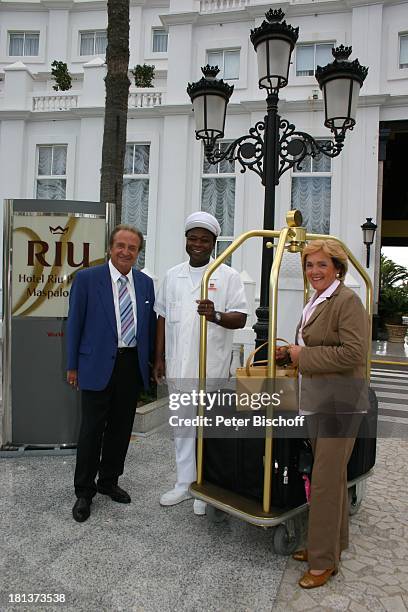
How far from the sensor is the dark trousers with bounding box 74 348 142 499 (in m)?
3.23

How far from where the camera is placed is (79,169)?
15.8 m

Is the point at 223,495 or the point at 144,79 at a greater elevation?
the point at 144,79

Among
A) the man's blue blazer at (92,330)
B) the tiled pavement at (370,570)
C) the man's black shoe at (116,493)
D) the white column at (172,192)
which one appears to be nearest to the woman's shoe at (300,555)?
the tiled pavement at (370,570)

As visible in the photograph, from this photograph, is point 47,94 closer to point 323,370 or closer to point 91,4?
point 91,4

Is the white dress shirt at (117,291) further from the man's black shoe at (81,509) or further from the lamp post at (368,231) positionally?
the lamp post at (368,231)

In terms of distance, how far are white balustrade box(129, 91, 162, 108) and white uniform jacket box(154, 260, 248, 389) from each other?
13664 millimetres

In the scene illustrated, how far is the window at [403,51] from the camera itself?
13.9m

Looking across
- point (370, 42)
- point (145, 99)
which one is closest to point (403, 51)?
point (370, 42)

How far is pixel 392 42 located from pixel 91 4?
11852 millimetres

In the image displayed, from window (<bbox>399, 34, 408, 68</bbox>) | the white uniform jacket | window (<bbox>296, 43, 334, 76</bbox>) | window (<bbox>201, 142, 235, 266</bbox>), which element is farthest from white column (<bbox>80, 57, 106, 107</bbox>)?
the white uniform jacket

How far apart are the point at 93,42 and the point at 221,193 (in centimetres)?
961

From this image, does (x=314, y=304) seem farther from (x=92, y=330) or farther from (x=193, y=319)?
(x=92, y=330)

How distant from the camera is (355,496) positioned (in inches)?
129

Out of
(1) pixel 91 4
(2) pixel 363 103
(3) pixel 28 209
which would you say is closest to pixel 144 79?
(1) pixel 91 4
